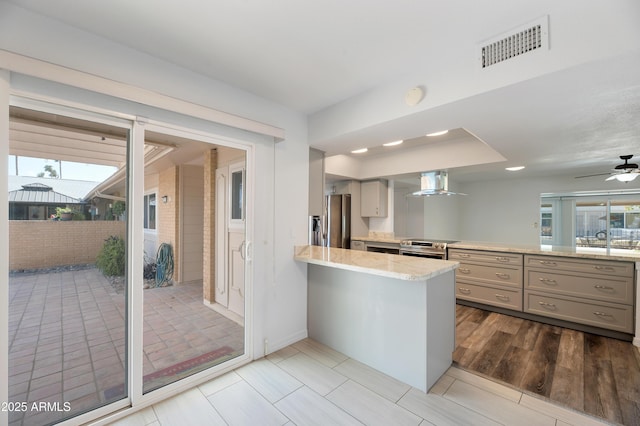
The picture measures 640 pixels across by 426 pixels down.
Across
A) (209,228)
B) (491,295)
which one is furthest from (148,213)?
(491,295)

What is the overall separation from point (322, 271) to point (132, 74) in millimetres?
2246

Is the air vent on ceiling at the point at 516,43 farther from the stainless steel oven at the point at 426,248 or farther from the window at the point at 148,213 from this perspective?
the stainless steel oven at the point at 426,248

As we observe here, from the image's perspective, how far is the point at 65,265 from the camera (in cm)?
167

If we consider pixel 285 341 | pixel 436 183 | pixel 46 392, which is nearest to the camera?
pixel 46 392

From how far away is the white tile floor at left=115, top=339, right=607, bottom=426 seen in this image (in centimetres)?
170

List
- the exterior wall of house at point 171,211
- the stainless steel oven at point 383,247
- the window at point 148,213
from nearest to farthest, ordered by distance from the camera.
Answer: the window at point 148,213 → the exterior wall of house at point 171,211 → the stainless steel oven at point 383,247

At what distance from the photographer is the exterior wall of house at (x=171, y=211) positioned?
406 centimetres

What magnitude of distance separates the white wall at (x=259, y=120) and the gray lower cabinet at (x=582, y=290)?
9.84ft

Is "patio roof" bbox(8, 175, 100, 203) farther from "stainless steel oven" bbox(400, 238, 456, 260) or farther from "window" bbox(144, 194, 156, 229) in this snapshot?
"stainless steel oven" bbox(400, 238, 456, 260)

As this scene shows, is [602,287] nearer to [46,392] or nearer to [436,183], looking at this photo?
[436,183]

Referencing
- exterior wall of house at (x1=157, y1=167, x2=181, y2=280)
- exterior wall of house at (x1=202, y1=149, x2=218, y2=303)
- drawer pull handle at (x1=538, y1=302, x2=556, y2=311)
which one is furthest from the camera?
exterior wall of house at (x1=157, y1=167, x2=181, y2=280)

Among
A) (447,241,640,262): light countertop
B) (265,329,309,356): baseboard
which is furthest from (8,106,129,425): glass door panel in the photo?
(447,241,640,262): light countertop

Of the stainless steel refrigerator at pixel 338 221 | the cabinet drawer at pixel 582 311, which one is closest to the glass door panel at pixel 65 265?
the stainless steel refrigerator at pixel 338 221

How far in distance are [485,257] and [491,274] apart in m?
0.24
